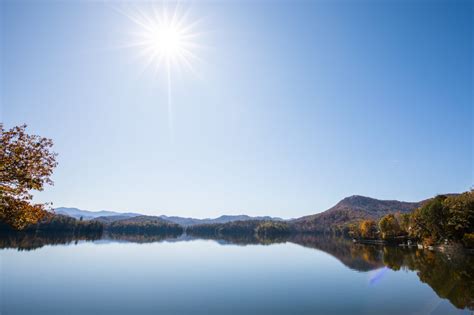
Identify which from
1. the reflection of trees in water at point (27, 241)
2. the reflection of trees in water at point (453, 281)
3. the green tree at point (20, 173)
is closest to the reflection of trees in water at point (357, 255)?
the reflection of trees in water at point (453, 281)

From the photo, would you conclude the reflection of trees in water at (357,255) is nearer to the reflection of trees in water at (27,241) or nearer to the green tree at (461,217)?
the green tree at (461,217)

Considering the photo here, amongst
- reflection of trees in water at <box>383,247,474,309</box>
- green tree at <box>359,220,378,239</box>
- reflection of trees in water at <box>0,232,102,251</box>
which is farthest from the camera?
green tree at <box>359,220,378,239</box>

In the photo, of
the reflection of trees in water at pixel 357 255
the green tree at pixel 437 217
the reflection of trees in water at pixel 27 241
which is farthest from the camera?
the reflection of trees in water at pixel 27 241

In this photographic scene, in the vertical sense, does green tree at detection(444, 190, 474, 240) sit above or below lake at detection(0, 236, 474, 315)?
above

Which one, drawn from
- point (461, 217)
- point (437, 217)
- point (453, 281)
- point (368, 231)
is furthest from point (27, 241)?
point (368, 231)

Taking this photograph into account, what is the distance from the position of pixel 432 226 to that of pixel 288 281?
2216 inches

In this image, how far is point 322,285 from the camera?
112ft

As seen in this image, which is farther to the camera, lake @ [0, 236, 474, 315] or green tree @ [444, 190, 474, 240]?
green tree @ [444, 190, 474, 240]

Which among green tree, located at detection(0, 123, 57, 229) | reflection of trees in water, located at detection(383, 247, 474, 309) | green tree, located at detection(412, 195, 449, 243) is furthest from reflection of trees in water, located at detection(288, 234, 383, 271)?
green tree, located at detection(0, 123, 57, 229)

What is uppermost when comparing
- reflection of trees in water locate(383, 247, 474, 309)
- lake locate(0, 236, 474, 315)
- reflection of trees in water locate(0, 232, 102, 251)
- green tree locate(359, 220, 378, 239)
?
green tree locate(359, 220, 378, 239)

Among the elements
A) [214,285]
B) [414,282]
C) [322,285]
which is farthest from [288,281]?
[414,282]

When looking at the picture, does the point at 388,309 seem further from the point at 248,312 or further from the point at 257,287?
the point at 257,287

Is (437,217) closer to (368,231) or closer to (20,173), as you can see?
(368,231)

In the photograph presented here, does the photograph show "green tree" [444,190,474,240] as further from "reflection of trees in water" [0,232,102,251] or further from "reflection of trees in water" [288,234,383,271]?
"reflection of trees in water" [0,232,102,251]
